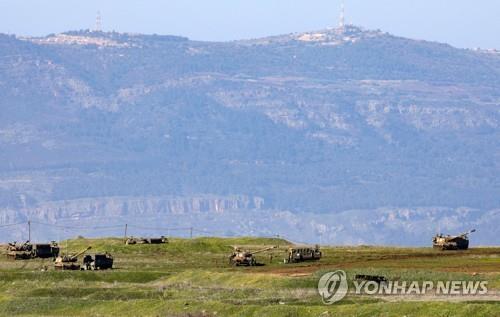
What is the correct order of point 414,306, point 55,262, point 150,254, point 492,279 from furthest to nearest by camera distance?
point 150,254
point 55,262
point 492,279
point 414,306

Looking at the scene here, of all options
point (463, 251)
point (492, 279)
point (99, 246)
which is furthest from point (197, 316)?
point (99, 246)

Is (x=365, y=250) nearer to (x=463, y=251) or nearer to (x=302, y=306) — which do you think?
(x=463, y=251)

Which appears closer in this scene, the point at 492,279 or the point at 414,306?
the point at 414,306

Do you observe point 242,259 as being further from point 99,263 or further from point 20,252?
point 20,252

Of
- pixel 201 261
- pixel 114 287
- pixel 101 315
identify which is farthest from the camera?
pixel 201 261

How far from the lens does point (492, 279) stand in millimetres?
98375

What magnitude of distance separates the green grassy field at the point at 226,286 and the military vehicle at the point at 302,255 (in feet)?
3.99

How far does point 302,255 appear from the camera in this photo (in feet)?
459

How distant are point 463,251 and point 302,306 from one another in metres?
67.6

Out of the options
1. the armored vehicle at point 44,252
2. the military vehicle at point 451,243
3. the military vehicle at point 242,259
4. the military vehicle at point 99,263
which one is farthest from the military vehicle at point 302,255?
the armored vehicle at point 44,252

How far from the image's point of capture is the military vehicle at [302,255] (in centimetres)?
13912
